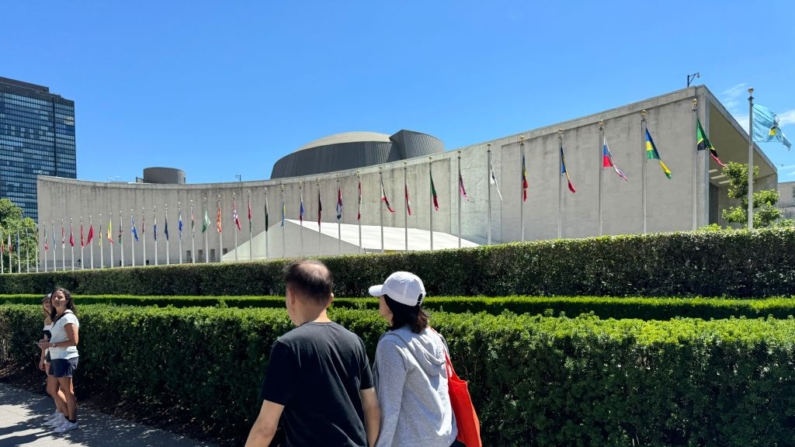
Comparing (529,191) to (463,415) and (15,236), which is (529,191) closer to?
(463,415)

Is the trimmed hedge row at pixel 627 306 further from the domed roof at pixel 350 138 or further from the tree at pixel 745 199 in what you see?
the domed roof at pixel 350 138

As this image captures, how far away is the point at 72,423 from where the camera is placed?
5.66 m

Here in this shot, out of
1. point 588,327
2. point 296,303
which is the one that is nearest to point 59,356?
point 296,303

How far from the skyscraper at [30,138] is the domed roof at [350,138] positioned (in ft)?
179

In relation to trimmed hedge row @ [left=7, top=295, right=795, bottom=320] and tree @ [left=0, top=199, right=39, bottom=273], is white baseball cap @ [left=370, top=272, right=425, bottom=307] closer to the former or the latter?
trimmed hedge row @ [left=7, top=295, right=795, bottom=320]

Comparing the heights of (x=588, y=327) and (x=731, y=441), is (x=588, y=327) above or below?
above

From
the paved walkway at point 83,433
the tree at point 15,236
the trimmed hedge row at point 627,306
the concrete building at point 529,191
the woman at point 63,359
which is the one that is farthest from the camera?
the tree at point 15,236

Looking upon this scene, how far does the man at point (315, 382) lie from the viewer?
6.25ft

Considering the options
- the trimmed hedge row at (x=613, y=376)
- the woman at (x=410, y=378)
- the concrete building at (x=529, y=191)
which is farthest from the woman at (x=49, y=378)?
the concrete building at (x=529, y=191)

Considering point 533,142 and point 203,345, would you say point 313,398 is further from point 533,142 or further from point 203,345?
point 533,142

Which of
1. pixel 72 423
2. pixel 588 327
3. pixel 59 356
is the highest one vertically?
pixel 588 327

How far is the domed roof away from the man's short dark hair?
43.8m

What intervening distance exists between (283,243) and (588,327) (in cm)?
2296

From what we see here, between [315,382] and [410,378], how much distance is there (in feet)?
1.42
